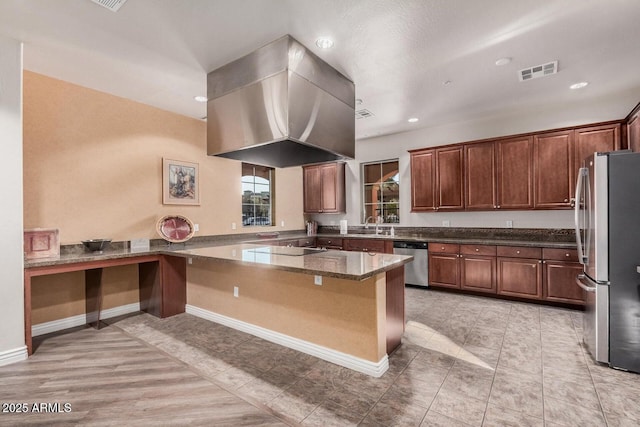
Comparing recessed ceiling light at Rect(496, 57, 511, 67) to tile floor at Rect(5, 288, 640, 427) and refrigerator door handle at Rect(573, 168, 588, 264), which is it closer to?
refrigerator door handle at Rect(573, 168, 588, 264)

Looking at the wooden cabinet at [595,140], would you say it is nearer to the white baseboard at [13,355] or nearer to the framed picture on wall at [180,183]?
the framed picture on wall at [180,183]

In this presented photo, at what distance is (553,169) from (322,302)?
12.5ft

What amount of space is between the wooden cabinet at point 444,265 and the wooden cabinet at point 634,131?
2292 millimetres

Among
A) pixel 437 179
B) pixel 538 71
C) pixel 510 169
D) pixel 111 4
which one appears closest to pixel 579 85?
pixel 538 71

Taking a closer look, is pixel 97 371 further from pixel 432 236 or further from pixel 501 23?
pixel 432 236

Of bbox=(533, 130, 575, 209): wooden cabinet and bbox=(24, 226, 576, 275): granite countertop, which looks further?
bbox=(533, 130, 575, 209): wooden cabinet

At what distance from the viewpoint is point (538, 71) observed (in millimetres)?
3217

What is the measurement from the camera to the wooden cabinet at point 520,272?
401cm

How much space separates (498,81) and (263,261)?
337 centimetres

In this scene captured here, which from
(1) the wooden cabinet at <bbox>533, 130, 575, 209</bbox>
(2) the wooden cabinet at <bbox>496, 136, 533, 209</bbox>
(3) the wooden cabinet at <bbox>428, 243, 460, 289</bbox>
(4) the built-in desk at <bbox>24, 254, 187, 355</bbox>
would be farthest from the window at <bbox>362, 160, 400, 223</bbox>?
(4) the built-in desk at <bbox>24, 254, 187, 355</bbox>

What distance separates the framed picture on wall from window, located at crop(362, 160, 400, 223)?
3.35 metres

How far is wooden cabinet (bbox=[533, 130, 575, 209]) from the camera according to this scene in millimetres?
4027

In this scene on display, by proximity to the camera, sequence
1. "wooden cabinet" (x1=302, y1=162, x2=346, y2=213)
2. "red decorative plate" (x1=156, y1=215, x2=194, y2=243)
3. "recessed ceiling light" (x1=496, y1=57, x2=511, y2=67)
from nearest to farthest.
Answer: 1. "recessed ceiling light" (x1=496, y1=57, x2=511, y2=67)
2. "red decorative plate" (x1=156, y1=215, x2=194, y2=243)
3. "wooden cabinet" (x1=302, y1=162, x2=346, y2=213)

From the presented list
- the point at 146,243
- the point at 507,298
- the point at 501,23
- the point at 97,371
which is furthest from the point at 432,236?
the point at 97,371
